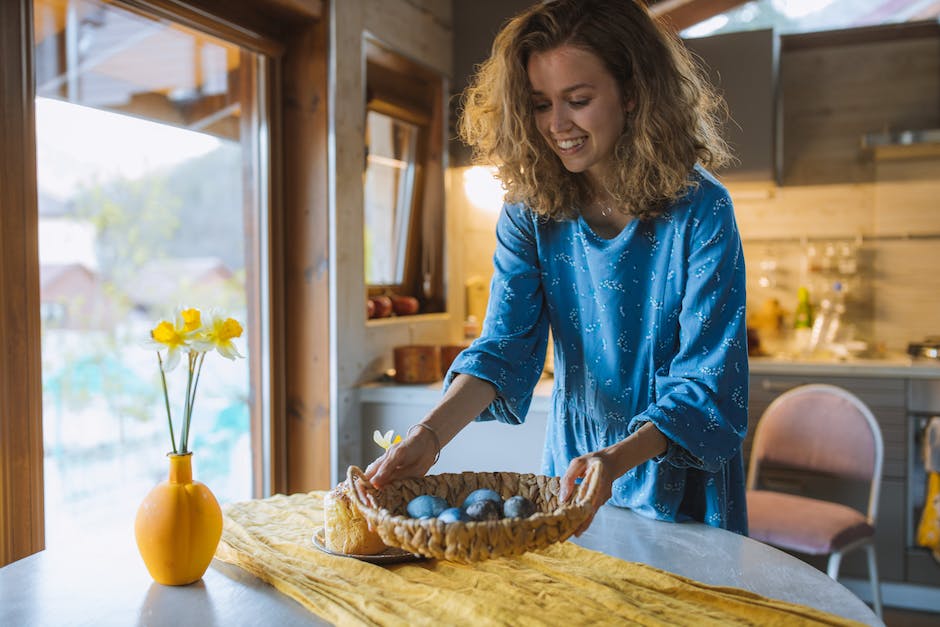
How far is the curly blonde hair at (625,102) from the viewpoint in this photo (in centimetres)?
138

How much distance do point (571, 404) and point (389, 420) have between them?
56.4 inches

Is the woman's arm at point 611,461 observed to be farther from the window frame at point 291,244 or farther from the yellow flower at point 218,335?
the window frame at point 291,244

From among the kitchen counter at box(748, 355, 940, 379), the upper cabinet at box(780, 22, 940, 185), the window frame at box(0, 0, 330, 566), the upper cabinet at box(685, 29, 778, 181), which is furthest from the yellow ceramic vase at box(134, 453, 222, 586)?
the upper cabinet at box(780, 22, 940, 185)

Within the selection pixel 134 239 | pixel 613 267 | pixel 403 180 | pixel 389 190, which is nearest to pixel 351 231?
pixel 389 190

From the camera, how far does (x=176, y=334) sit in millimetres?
1123

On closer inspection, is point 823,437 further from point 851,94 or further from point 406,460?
point 406,460

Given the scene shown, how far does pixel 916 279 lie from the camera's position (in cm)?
364

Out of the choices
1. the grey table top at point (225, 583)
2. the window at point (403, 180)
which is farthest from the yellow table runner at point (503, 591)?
the window at point (403, 180)

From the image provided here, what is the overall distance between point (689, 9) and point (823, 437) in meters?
1.73

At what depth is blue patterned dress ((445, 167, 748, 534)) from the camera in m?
1.26

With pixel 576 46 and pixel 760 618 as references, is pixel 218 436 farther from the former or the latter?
pixel 760 618

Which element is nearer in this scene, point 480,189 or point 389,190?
point 389,190

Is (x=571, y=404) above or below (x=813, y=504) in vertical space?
above

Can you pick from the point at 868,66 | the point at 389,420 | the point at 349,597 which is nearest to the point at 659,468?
the point at 349,597
